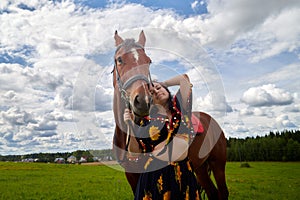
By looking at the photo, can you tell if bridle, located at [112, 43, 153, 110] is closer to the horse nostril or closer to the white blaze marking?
the white blaze marking

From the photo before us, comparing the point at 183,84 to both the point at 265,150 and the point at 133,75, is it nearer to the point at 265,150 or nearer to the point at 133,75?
the point at 133,75

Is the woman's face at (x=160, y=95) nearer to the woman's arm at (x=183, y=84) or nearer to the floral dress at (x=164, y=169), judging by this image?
the floral dress at (x=164, y=169)

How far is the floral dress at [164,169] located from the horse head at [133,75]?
176 millimetres

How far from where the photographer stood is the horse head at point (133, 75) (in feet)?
10.3

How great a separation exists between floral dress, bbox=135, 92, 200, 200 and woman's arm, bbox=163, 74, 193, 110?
12.6 inches

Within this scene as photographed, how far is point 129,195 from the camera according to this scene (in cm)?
1257

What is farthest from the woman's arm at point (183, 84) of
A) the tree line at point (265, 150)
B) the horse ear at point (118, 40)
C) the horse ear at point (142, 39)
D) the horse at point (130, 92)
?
the tree line at point (265, 150)

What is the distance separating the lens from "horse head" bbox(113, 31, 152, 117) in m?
3.14

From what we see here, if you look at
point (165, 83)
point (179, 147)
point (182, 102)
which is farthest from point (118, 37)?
point (179, 147)

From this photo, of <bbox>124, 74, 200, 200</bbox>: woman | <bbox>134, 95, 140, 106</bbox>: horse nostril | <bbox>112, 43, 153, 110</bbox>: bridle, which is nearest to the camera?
<bbox>124, 74, 200, 200</bbox>: woman

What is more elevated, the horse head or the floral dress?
the horse head

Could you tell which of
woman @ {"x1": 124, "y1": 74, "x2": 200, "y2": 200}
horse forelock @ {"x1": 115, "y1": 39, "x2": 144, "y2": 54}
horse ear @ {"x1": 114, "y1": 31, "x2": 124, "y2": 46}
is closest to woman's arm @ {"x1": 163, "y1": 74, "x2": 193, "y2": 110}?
woman @ {"x1": 124, "y1": 74, "x2": 200, "y2": 200}

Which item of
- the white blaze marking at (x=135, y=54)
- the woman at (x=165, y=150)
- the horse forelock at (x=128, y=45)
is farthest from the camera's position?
the horse forelock at (x=128, y=45)

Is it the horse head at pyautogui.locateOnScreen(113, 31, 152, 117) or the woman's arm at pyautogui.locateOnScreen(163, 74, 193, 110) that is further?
the woman's arm at pyautogui.locateOnScreen(163, 74, 193, 110)
